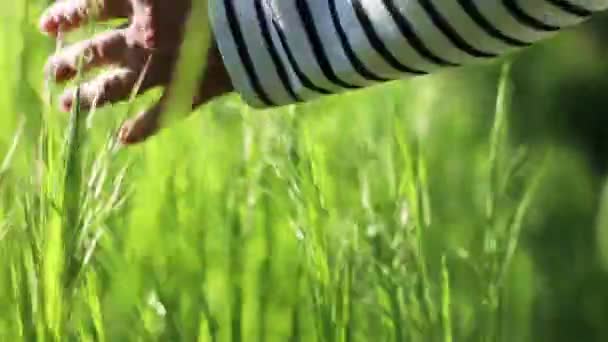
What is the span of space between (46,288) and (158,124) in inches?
6.0

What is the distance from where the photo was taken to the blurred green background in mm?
533

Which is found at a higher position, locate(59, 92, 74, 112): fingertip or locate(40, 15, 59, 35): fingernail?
locate(40, 15, 59, 35): fingernail

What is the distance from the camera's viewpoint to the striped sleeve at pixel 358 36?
548 millimetres

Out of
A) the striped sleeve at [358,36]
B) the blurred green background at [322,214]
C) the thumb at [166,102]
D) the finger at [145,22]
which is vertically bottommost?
the blurred green background at [322,214]

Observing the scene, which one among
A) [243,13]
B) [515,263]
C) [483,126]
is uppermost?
[243,13]

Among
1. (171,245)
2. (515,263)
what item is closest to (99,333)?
(171,245)

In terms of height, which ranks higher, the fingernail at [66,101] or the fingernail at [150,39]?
the fingernail at [150,39]

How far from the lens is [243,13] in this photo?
2.01 ft

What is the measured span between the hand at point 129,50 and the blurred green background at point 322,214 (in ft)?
0.06

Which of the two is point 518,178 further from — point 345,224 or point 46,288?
point 46,288

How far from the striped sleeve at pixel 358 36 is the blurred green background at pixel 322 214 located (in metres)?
0.05

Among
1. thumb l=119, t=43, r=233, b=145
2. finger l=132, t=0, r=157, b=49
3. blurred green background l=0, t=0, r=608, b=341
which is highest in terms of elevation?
finger l=132, t=0, r=157, b=49

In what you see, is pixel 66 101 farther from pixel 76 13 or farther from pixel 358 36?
pixel 358 36

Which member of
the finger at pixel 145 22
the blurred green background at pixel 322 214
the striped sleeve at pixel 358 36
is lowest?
the blurred green background at pixel 322 214
